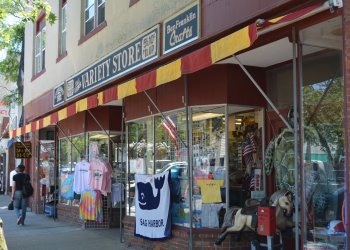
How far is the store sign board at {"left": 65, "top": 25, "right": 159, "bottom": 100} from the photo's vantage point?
947 centimetres

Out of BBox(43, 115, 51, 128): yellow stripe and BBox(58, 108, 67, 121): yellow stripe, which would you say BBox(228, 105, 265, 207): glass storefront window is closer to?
BBox(58, 108, 67, 121): yellow stripe

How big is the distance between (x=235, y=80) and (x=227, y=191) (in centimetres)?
189

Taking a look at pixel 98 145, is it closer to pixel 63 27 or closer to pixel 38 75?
pixel 63 27

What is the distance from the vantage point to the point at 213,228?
833 cm

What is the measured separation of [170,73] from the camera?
7.09m

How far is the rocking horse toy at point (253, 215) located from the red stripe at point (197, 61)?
2.30 m

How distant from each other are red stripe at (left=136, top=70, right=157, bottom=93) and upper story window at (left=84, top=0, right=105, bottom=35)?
16.3 feet

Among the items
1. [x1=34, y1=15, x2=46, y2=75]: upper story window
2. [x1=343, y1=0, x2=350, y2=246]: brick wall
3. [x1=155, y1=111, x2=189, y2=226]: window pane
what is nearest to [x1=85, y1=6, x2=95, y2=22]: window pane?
[x1=34, y1=15, x2=46, y2=75]: upper story window

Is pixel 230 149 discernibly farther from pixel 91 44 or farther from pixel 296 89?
pixel 91 44

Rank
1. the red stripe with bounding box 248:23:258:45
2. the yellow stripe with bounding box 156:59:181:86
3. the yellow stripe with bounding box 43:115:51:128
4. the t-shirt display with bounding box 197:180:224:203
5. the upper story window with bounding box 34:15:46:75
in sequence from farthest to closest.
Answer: the upper story window with bounding box 34:15:46:75 < the yellow stripe with bounding box 43:115:51:128 < the t-shirt display with bounding box 197:180:224:203 < the yellow stripe with bounding box 156:59:181:86 < the red stripe with bounding box 248:23:258:45

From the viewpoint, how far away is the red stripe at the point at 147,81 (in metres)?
7.56

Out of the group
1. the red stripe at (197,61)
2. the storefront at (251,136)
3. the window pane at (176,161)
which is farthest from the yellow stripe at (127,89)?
the red stripe at (197,61)

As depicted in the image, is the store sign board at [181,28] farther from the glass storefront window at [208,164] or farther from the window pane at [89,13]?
the window pane at [89,13]

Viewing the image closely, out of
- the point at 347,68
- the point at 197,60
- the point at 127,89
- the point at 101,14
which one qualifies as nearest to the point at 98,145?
the point at 101,14
